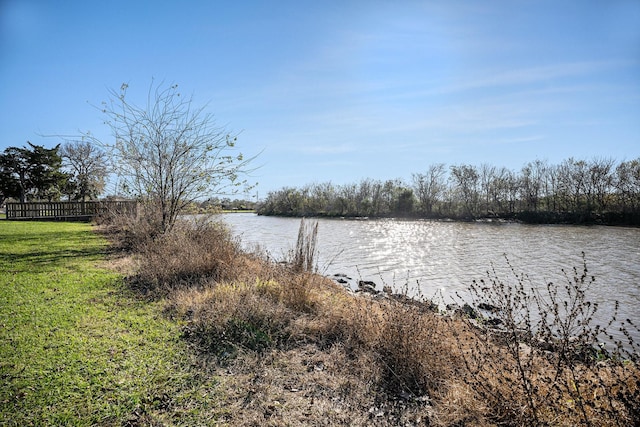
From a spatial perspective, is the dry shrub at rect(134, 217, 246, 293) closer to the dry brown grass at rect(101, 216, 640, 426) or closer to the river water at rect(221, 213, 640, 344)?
the dry brown grass at rect(101, 216, 640, 426)

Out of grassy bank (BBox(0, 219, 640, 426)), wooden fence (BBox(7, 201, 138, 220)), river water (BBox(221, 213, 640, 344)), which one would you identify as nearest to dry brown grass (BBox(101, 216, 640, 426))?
grassy bank (BBox(0, 219, 640, 426))

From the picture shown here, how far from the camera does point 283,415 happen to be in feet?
10.7

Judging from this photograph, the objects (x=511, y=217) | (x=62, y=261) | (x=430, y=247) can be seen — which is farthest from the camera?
(x=511, y=217)

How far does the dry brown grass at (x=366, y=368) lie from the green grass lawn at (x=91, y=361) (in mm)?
348

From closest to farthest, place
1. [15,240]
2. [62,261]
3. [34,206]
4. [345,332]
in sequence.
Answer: [345,332]
[62,261]
[15,240]
[34,206]

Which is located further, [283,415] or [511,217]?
[511,217]

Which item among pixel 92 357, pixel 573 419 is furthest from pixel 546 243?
pixel 92 357

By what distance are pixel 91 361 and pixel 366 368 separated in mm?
3337

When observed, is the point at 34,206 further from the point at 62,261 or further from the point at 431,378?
the point at 431,378

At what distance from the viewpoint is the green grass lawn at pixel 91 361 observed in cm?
314

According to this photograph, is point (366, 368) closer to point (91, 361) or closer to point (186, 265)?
point (91, 361)

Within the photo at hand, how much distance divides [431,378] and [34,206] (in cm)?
3123

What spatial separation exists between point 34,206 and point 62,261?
21.1 metres

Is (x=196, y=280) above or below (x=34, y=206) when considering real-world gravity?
below
